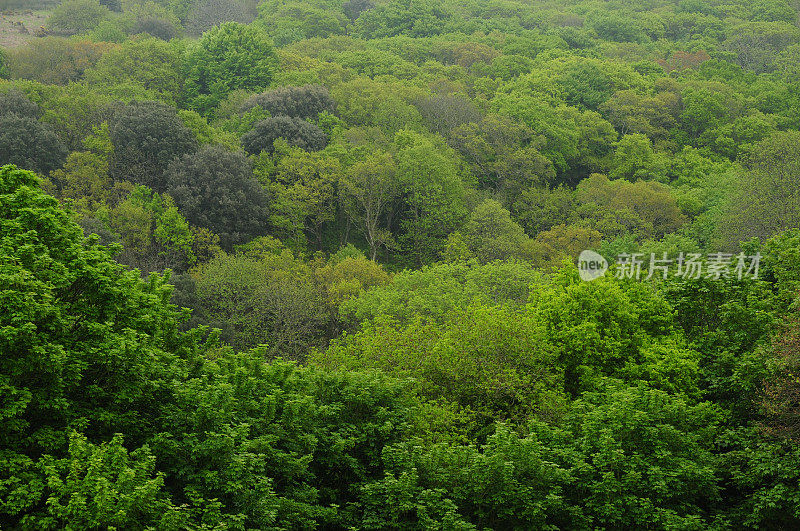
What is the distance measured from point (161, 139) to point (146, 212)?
7.78 m

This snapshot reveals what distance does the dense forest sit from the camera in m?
14.7

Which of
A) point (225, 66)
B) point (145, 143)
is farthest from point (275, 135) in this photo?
point (225, 66)

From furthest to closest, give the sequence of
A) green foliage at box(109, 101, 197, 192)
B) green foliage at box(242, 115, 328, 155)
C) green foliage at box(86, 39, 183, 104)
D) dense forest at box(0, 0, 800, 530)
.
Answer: green foliage at box(86, 39, 183, 104) → green foliage at box(242, 115, 328, 155) → green foliage at box(109, 101, 197, 192) → dense forest at box(0, 0, 800, 530)

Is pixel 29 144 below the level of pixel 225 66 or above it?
below

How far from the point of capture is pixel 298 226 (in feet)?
166

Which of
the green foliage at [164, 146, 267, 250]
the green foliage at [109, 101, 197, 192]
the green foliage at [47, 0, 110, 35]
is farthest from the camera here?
the green foliage at [47, 0, 110, 35]

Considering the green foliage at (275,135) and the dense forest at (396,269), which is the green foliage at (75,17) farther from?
the green foliage at (275,135)

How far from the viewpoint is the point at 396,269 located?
176ft

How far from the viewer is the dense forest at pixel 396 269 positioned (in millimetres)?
14727

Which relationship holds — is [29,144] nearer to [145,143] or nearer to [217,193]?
[145,143]

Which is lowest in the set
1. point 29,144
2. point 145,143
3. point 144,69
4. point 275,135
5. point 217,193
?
point 217,193

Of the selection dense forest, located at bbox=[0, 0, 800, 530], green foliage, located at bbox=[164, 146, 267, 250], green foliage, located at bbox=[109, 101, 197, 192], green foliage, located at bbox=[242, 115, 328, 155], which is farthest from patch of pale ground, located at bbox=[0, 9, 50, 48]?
green foliage, located at bbox=[164, 146, 267, 250]

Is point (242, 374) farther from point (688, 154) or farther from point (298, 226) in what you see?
point (688, 154)

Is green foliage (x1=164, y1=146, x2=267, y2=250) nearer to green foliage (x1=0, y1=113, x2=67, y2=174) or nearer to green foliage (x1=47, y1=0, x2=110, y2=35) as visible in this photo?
green foliage (x1=0, y1=113, x2=67, y2=174)
